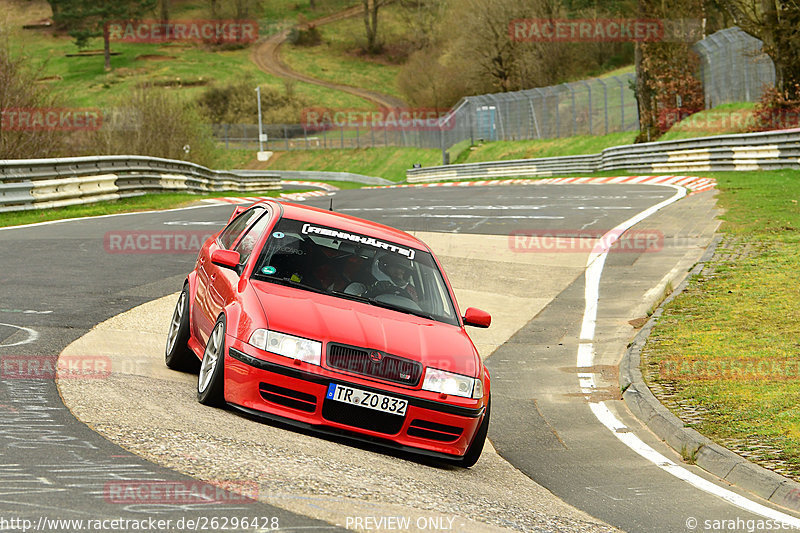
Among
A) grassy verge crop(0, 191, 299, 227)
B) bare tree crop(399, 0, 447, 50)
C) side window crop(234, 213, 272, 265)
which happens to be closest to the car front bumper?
side window crop(234, 213, 272, 265)

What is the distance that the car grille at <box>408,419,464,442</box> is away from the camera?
6.68m

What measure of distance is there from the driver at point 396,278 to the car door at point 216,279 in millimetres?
1128

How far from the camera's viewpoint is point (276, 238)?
7.90 metres

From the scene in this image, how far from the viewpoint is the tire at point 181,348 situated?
27.3 ft

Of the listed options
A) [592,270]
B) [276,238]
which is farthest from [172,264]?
[276,238]

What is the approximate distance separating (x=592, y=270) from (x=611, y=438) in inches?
322

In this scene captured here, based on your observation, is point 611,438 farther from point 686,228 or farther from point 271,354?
point 686,228

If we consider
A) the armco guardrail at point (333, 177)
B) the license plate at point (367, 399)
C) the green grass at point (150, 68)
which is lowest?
the armco guardrail at point (333, 177)

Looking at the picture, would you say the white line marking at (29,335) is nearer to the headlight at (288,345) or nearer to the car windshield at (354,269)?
the car windshield at (354,269)

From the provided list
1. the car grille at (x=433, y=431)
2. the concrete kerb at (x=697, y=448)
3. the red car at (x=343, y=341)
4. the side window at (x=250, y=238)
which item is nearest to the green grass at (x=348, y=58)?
the concrete kerb at (x=697, y=448)

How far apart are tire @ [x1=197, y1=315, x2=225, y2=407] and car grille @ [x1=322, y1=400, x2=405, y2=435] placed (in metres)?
0.79

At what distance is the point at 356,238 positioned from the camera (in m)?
8.02

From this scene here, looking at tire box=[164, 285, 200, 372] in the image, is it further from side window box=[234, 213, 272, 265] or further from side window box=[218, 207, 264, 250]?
side window box=[234, 213, 272, 265]

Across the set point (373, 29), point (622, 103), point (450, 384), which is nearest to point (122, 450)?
point (450, 384)
